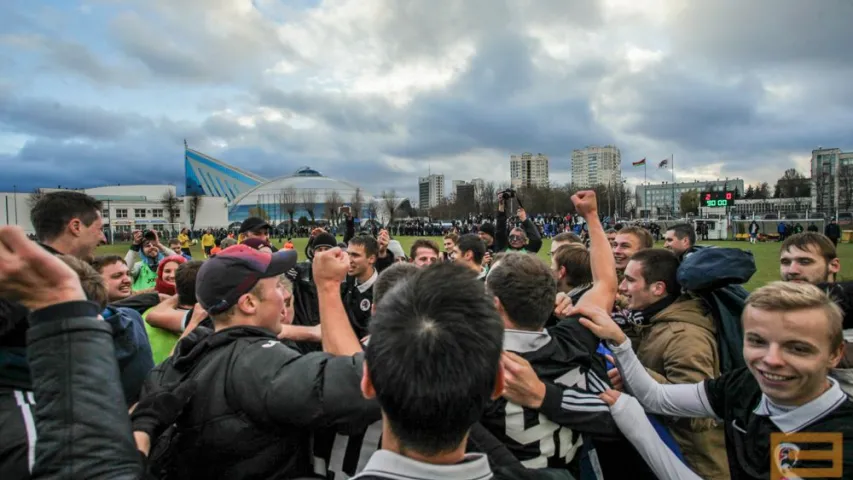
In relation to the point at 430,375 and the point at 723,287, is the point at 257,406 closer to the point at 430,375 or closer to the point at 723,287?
the point at 430,375

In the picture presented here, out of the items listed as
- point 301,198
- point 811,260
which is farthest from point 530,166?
point 811,260

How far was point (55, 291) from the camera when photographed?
132 centimetres

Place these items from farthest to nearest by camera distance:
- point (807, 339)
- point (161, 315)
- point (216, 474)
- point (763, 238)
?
point (763, 238)
point (161, 315)
point (807, 339)
point (216, 474)

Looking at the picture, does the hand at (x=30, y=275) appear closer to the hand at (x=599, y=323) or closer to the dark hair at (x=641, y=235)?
the hand at (x=599, y=323)

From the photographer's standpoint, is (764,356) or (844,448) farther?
(764,356)

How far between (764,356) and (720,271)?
3.36 ft

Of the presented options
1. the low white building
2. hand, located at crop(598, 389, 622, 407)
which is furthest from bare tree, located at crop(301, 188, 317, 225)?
hand, located at crop(598, 389, 622, 407)

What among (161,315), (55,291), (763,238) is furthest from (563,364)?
(763,238)

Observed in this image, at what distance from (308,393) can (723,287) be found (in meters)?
2.80

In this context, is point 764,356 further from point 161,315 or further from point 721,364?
point 161,315

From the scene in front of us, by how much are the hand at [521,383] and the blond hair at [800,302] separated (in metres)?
1.09

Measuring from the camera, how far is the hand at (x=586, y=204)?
2.89 metres

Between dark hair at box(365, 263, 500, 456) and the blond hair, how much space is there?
1.52m

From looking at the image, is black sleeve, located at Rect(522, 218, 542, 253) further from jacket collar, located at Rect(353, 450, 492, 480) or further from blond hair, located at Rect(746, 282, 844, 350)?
jacket collar, located at Rect(353, 450, 492, 480)
